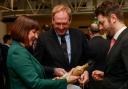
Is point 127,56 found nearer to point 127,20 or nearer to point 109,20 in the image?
point 109,20

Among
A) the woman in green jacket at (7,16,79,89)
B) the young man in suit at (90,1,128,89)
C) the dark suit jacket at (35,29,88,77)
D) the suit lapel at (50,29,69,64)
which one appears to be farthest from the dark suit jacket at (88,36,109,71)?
the woman in green jacket at (7,16,79,89)

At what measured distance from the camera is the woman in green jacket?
2.41m

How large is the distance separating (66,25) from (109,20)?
1.68 feet

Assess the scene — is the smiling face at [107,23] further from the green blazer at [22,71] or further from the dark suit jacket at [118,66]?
the green blazer at [22,71]

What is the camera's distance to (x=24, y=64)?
7.91 feet

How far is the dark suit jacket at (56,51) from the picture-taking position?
126 inches

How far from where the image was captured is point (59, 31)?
3211mm

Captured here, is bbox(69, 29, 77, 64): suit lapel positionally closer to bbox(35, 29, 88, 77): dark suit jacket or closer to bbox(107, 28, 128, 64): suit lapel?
bbox(35, 29, 88, 77): dark suit jacket

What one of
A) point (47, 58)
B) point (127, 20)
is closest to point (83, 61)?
point (47, 58)

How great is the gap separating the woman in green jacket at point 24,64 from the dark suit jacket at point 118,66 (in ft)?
1.19

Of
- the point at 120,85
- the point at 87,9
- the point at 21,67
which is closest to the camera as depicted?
the point at 21,67

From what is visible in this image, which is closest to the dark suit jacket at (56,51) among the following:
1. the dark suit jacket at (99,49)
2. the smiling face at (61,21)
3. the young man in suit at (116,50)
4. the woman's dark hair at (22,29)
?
the smiling face at (61,21)

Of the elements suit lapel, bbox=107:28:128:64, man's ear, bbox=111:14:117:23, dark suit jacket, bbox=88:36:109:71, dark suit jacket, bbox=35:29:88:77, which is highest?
man's ear, bbox=111:14:117:23

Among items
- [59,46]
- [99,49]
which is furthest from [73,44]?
[99,49]
